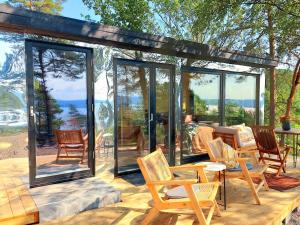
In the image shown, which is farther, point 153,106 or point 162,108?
point 162,108

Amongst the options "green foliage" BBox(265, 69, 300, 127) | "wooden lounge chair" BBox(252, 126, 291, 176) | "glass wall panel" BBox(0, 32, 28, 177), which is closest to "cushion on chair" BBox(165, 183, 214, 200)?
"glass wall panel" BBox(0, 32, 28, 177)

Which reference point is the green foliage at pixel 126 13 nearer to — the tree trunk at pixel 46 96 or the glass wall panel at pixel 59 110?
the glass wall panel at pixel 59 110

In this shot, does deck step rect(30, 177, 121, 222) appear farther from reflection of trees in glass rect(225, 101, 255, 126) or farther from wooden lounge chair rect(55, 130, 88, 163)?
reflection of trees in glass rect(225, 101, 255, 126)

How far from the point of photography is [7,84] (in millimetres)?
4219

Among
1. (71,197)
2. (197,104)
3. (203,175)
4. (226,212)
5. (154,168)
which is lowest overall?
(226,212)

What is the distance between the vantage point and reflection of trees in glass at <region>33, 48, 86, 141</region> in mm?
4406

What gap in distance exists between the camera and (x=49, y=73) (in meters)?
4.53

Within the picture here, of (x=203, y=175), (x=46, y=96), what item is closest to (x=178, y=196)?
(x=203, y=175)

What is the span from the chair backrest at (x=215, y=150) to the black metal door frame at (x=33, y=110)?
78.0 inches

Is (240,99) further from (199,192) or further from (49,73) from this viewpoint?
(49,73)

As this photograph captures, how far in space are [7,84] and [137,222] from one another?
8.75 ft

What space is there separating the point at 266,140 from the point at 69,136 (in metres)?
3.59

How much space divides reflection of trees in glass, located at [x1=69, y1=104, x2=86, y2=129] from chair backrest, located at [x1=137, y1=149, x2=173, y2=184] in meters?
1.72

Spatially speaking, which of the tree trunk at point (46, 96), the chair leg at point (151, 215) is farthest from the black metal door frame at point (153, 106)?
the chair leg at point (151, 215)
